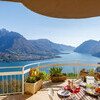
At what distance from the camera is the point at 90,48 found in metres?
38.8

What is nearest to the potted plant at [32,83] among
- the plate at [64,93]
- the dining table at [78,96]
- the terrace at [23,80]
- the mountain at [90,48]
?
the terrace at [23,80]

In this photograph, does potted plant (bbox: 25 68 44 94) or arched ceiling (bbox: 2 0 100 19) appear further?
potted plant (bbox: 25 68 44 94)

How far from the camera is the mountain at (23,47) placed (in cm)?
2950

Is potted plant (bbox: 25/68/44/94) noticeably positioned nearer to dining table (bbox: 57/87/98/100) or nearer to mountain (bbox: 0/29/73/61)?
dining table (bbox: 57/87/98/100)

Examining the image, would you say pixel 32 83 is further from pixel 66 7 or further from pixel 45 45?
pixel 45 45

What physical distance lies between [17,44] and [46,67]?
30.5m

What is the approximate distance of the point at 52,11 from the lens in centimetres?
297

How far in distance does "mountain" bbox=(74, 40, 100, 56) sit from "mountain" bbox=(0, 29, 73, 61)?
8535 millimetres

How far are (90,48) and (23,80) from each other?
127ft

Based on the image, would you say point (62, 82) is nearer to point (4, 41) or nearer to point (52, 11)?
point (52, 11)

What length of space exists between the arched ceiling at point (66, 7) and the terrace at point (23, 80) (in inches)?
79.9

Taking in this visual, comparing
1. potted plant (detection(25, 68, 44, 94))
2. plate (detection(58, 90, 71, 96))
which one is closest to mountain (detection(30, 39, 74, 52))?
potted plant (detection(25, 68, 44, 94))

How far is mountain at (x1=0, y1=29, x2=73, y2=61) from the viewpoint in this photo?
2950cm

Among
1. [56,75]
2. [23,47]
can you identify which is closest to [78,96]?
[56,75]
